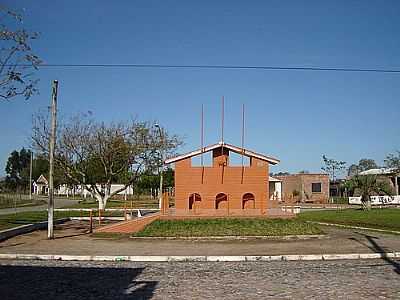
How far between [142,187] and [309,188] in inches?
969

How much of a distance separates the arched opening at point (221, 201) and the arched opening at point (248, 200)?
990mm

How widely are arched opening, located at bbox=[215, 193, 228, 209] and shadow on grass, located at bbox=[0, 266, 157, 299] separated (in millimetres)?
15746

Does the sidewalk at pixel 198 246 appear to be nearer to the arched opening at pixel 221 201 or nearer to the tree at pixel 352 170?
the arched opening at pixel 221 201

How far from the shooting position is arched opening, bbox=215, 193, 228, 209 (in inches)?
1136

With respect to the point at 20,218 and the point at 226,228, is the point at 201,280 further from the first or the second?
the point at 20,218

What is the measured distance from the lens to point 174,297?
9.29m

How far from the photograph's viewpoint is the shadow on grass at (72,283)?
959 cm

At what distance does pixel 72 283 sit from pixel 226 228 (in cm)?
1228

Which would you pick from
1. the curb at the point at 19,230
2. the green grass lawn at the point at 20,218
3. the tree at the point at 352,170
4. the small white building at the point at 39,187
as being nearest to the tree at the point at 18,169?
the small white building at the point at 39,187

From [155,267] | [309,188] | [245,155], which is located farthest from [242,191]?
[309,188]

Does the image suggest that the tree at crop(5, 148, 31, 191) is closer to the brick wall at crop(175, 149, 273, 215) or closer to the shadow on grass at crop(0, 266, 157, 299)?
the brick wall at crop(175, 149, 273, 215)

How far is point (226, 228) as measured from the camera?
74.3ft

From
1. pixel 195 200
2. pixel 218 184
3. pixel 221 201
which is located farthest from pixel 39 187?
pixel 218 184

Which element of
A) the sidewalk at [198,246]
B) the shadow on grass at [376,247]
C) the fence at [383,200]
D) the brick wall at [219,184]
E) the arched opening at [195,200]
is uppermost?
the brick wall at [219,184]
